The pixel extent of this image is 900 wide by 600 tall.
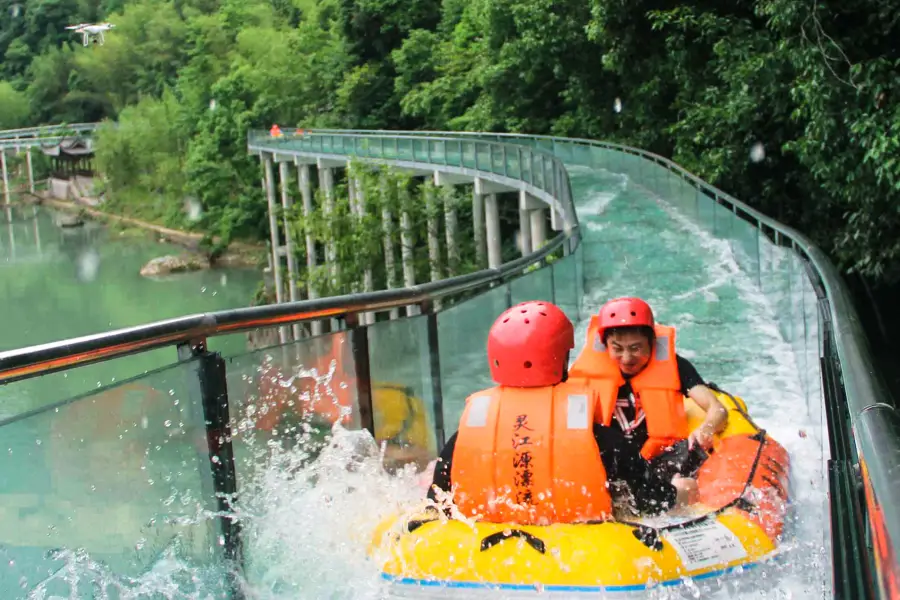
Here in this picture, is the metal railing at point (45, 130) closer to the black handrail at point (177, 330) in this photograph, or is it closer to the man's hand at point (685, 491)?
the black handrail at point (177, 330)

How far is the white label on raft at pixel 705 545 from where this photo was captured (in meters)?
3.99

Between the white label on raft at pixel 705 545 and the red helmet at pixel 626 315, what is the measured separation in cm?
124

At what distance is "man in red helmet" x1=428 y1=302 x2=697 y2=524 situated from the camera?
4160 millimetres

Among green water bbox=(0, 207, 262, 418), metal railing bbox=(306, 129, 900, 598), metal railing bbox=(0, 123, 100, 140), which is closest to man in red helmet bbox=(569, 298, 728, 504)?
metal railing bbox=(306, 129, 900, 598)

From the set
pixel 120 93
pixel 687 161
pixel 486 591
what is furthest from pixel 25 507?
pixel 120 93

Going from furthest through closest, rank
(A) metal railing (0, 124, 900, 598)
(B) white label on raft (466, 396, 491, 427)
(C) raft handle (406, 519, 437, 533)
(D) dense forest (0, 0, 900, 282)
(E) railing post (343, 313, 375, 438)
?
(D) dense forest (0, 0, 900, 282) → (E) railing post (343, 313, 375, 438) → (B) white label on raft (466, 396, 491, 427) → (C) raft handle (406, 519, 437, 533) → (A) metal railing (0, 124, 900, 598)

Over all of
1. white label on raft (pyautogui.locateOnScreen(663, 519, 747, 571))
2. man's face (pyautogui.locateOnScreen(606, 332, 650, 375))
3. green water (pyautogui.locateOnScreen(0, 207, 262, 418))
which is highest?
man's face (pyautogui.locateOnScreen(606, 332, 650, 375))

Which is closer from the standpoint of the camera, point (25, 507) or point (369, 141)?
point (25, 507)

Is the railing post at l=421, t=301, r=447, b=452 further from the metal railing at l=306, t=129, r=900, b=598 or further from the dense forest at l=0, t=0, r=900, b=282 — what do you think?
the dense forest at l=0, t=0, r=900, b=282

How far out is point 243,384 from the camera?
405cm

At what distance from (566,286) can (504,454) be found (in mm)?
6583

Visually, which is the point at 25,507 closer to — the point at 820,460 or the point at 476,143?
the point at 820,460

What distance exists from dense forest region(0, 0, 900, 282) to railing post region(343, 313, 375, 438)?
871cm

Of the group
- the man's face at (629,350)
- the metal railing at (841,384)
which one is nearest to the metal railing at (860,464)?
the metal railing at (841,384)
